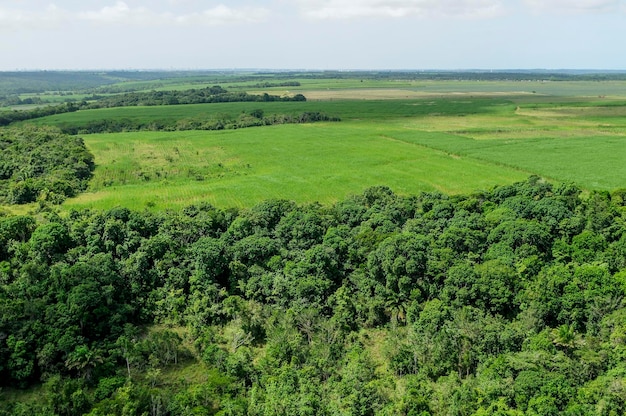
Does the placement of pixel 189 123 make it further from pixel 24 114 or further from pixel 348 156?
pixel 348 156

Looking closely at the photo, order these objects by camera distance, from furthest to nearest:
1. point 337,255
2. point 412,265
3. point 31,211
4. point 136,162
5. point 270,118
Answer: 1. point 270,118
2. point 136,162
3. point 31,211
4. point 337,255
5. point 412,265

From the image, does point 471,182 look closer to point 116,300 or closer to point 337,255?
point 337,255

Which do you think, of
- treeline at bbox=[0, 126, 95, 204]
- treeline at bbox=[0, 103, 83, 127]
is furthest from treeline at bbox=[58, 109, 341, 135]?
treeline at bbox=[0, 126, 95, 204]

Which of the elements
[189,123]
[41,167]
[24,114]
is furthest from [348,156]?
[24,114]

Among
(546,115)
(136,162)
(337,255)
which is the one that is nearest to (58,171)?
(136,162)

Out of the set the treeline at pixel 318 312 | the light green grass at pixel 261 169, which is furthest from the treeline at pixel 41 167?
the treeline at pixel 318 312

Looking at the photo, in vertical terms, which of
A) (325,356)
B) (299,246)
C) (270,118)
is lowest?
(325,356)

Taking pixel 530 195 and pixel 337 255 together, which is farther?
pixel 530 195
